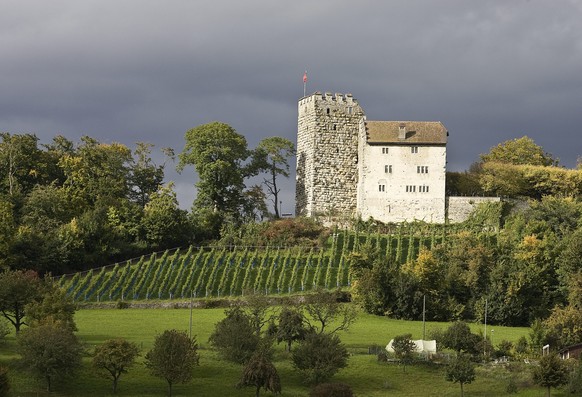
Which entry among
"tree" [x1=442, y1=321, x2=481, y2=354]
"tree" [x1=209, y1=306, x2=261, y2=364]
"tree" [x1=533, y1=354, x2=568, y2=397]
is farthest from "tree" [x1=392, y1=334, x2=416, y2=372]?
"tree" [x1=209, y1=306, x2=261, y2=364]

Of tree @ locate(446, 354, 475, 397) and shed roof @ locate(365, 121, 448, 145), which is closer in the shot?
tree @ locate(446, 354, 475, 397)

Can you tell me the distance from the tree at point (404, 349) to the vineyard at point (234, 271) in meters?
19.0

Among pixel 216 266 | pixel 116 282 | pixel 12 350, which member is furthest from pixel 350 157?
pixel 12 350

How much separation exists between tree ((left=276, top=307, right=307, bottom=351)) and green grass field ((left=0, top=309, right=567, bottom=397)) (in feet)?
3.40

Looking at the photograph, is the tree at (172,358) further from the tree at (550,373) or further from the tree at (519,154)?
the tree at (519,154)

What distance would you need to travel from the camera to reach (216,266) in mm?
87062

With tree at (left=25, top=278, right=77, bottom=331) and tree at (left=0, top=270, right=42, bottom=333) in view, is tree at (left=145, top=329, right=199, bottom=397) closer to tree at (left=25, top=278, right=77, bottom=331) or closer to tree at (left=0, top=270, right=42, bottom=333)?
tree at (left=25, top=278, right=77, bottom=331)

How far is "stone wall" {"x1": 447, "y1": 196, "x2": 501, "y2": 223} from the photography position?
3757 inches

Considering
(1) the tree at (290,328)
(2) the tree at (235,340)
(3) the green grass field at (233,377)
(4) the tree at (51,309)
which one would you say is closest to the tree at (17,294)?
(4) the tree at (51,309)

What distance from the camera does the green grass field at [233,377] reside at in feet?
194

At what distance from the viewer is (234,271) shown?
284ft

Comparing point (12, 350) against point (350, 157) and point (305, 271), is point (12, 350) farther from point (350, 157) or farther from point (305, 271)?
point (350, 157)

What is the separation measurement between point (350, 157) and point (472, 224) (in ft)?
41.0

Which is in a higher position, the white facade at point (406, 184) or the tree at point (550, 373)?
the white facade at point (406, 184)
